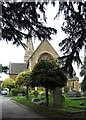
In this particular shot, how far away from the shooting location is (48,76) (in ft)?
86.6

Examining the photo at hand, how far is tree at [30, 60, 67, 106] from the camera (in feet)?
85.8

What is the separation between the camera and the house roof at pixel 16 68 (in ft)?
316

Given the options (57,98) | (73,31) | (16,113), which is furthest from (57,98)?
(73,31)

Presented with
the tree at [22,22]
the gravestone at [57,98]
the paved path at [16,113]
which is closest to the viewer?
the tree at [22,22]

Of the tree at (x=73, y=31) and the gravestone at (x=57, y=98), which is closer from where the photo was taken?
the tree at (x=73, y=31)

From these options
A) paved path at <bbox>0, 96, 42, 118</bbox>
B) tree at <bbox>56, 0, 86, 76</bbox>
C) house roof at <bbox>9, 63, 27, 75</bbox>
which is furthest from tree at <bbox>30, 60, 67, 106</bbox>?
house roof at <bbox>9, 63, 27, 75</bbox>

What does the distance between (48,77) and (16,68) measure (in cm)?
7250

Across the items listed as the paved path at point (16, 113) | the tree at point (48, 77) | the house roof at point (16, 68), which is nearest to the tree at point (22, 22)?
the paved path at point (16, 113)

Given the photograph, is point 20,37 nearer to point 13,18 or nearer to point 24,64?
point 13,18

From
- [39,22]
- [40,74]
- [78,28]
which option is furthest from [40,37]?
[40,74]

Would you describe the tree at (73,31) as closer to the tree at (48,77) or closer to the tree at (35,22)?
the tree at (35,22)

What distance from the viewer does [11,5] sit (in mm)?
13461

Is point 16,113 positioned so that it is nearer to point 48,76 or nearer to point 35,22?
point 48,76

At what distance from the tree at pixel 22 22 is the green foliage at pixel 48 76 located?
11.1 m
